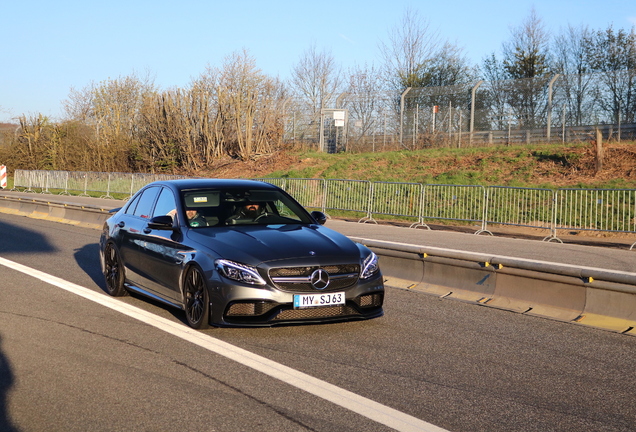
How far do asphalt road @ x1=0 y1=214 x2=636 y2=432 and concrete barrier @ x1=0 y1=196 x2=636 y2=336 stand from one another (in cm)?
26

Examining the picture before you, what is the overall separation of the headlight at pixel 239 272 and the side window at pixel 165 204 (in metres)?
1.62

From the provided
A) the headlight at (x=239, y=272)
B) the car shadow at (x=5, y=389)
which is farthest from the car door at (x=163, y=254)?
the car shadow at (x=5, y=389)

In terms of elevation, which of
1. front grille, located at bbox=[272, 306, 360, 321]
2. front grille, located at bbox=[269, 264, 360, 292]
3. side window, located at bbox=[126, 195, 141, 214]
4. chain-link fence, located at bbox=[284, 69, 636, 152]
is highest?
chain-link fence, located at bbox=[284, 69, 636, 152]

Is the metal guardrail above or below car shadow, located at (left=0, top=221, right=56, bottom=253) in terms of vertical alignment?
above

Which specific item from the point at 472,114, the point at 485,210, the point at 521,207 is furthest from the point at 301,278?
the point at 472,114

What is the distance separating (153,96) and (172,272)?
3712cm

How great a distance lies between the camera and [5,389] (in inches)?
201

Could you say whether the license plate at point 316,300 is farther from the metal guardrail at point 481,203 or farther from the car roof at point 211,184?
the metal guardrail at point 481,203

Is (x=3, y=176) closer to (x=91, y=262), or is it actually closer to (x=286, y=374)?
(x=91, y=262)

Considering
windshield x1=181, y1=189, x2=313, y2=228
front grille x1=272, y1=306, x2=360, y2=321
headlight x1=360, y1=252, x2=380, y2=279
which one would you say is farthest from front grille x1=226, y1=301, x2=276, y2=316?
windshield x1=181, y1=189, x2=313, y2=228

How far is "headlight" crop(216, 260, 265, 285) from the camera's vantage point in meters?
6.57

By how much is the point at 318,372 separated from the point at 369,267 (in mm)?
1725

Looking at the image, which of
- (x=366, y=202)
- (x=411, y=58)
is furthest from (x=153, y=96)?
(x=366, y=202)

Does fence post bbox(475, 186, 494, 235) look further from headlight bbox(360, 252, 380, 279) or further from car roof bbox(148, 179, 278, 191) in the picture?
headlight bbox(360, 252, 380, 279)
